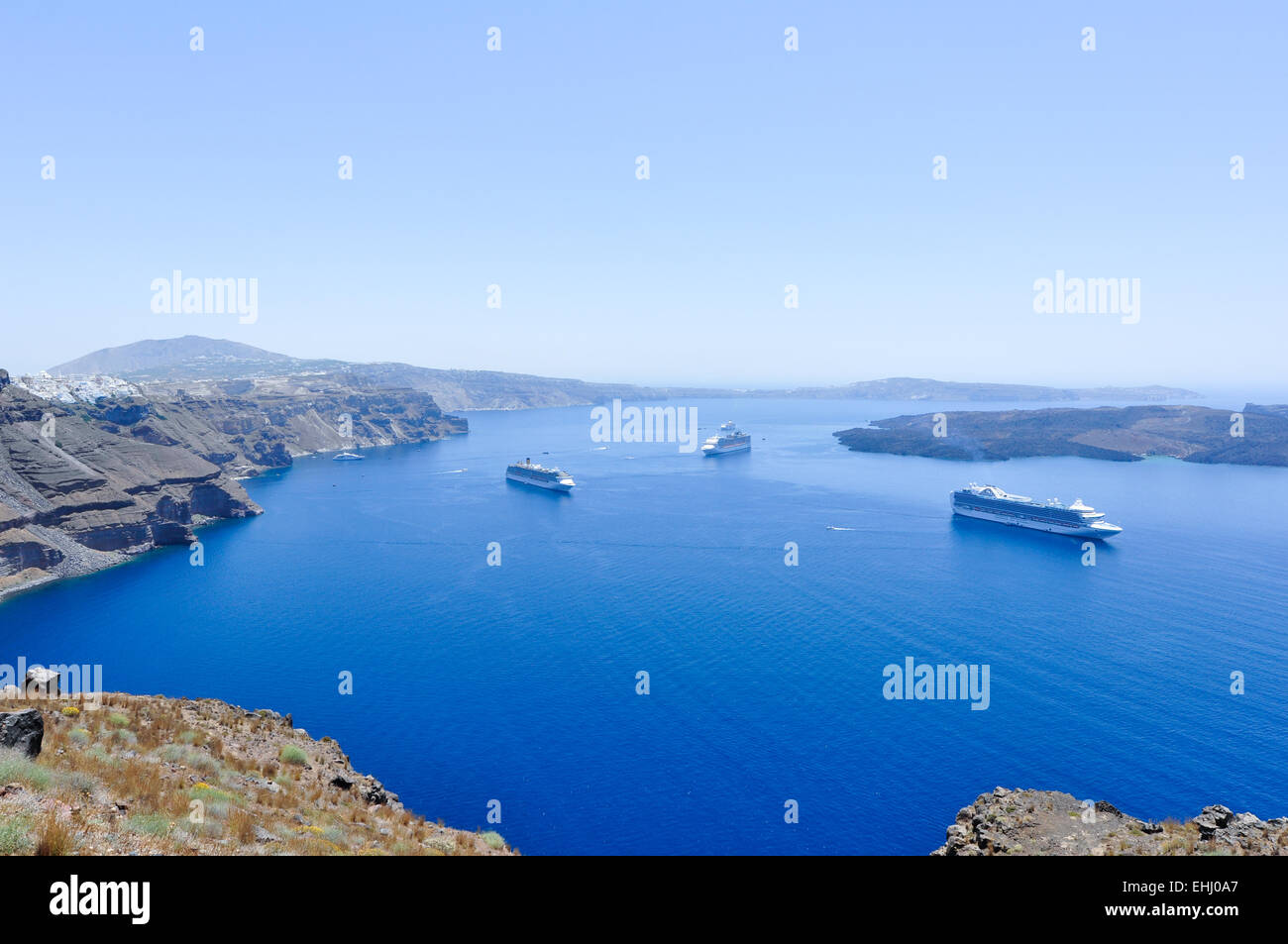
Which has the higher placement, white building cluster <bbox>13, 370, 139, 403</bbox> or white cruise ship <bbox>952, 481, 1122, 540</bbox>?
white building cluster <bbox>13, 370, 139, 403</bbox>

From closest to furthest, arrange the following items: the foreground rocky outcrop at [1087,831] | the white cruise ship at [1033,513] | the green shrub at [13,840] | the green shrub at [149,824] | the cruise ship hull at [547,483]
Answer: the green shrub at [13,840]
the green shrub at [149,824]
the foreground rocky outcrop at [1087,831]
the white cruise ship at [1033,513]
the cruise ship hull at [547,483]

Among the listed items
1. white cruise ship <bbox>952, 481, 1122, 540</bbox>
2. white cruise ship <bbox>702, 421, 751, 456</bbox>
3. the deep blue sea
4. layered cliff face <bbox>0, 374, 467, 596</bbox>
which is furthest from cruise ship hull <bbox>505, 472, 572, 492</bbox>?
white cruise ship <bbox>952, 481, 1122, 540</bbox>

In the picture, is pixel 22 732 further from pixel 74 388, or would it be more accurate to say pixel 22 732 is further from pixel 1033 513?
pixel 74 388

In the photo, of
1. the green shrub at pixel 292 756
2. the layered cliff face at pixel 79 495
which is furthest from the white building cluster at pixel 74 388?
the green shrub at pixel 292 756

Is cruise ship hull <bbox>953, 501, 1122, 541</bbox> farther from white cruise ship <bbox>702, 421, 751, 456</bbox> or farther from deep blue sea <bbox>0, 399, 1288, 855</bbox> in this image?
white cruise ship <bbox>702, 421, 751, 456</bbox>

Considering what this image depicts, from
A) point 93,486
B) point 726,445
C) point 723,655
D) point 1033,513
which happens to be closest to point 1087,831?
point 723,655

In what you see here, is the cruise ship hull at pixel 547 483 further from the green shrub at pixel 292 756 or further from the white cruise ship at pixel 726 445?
the green shrub at pixel 292 756
